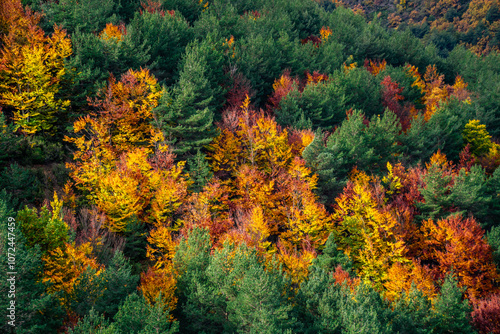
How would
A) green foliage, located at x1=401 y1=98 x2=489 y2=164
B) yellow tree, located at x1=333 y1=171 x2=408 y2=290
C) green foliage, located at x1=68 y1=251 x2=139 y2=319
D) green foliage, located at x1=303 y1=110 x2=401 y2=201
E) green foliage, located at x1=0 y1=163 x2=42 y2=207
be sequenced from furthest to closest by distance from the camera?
green foliage, located at x1=401 y1=98 x2=489 y2=164 → green foliage, located at x1=303 y1=110 x2=401 y2=201 → yellow tree, located at x1=333 y1=171 x2=408 y2=290 → green foliage, located at x1=0 y1=163 x2=42 y2=207 → green foliage, located at x1=68 y1=251 x2=139 y2=319

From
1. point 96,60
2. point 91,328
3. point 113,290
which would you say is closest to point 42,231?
point 113,290

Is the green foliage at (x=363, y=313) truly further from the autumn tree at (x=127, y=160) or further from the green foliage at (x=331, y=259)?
the autumn tree at (x=127, y=160)

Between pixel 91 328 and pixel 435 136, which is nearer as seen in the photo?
pixel 91 328

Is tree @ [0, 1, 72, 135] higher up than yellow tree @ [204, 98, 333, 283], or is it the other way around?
tree @ [0, 1, 72, 135]

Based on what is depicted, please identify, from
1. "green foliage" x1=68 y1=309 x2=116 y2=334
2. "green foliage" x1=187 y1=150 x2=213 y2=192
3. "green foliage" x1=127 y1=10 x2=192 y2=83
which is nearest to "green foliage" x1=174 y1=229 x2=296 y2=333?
"green foliage" x1=68 y1=309 x2=116 y2=334

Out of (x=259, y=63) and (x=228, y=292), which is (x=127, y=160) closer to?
(x=228, y=292)

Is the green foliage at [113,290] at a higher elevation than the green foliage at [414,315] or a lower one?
higher

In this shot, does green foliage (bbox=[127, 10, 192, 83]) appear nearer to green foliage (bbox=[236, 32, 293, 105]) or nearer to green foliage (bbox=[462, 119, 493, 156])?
green foliage (bbox=[236, 32, 293, 105])

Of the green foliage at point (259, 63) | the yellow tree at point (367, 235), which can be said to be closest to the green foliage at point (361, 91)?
the green foliage at point (259, 63)

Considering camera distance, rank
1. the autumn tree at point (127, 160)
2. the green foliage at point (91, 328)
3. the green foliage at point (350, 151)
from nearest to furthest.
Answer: the green foliage at point (91, 328) < the autumn tree at point (127, 160) < the green foliage at point (350, 151)
